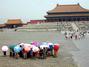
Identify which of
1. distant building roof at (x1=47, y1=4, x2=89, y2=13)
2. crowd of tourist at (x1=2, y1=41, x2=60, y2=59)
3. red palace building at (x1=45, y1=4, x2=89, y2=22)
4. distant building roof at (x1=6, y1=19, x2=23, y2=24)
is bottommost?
distant building roof at (x1=6, y1=19, x2=23, y2=24)

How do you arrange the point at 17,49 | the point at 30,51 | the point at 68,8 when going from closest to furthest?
1. the point at 30,51
2. the point at 17,49
3. the point at 68,8

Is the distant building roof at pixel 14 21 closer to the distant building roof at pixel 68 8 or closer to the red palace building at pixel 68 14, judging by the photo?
the red palace building at pixel 68 14

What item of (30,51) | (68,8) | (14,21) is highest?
(30,51)

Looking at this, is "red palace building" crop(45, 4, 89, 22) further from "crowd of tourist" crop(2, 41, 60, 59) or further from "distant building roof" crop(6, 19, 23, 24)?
"crowd of tourist" crop(2, 41, 60, 59)

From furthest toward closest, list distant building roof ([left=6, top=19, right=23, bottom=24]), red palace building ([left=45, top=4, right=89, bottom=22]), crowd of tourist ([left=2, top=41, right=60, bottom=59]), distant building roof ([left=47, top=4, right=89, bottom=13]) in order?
distant building roof ([left=6, top=19, right=23, bottom=24]) → distant building roof ([left=47, top=4, right=89, bottom=13]) → red palace building ([left=45, top=4, right=89, bottom=22]) → crowd of tourist ([left=2, top=41, right=60, bottom=59])

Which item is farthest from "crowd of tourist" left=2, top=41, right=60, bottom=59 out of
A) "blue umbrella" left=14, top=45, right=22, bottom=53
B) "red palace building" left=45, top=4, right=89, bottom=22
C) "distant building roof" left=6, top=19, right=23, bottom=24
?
"distant building roof" left=6, top=19, right=23, bottom=24

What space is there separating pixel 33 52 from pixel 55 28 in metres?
45.8

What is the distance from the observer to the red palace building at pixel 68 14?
7640 cm

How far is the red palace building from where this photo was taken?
76.4 metres

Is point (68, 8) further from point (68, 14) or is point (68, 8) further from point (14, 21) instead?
point (14, 21)

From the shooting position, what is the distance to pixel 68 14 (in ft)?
257

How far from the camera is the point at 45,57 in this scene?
13.6 metres

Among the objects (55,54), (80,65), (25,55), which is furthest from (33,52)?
(80,65)

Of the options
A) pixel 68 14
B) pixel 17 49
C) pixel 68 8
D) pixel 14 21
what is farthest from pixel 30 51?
pixel 14 21
